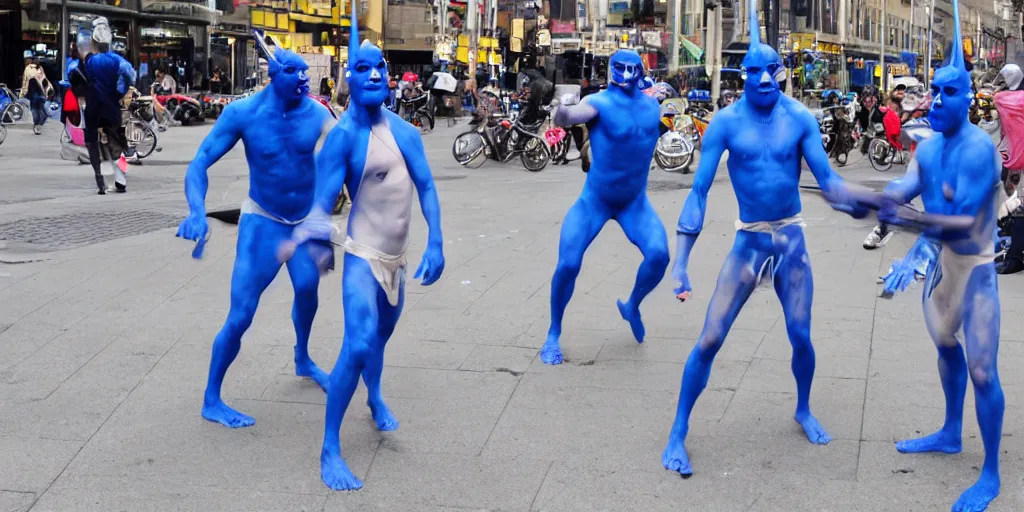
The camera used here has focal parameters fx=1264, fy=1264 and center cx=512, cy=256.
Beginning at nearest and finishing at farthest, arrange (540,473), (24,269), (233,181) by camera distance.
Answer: (540,473), (24,269), (233,181)

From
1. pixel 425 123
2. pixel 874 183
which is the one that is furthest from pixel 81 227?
pixel 425 123

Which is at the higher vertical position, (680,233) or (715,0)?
(715,0)

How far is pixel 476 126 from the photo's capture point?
22.2 metres

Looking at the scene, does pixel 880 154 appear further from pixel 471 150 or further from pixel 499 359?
pixel 499 359

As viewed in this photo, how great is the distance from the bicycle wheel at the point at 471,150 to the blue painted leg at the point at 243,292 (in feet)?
47.4

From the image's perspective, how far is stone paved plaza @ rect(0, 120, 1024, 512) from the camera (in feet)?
17.8

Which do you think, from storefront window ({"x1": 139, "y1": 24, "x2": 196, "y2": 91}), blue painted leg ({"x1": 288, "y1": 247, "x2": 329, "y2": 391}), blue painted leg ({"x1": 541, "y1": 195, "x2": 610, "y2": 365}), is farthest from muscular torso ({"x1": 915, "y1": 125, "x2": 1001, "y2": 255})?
storefront window ({"x1": 139, "y1": 24, "x2": 196, "y2": 91})

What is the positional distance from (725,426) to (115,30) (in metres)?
37.5

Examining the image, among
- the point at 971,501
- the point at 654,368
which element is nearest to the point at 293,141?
the point at 654,368

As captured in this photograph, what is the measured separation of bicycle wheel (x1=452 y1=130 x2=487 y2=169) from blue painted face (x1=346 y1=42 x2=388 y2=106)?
1503 cm

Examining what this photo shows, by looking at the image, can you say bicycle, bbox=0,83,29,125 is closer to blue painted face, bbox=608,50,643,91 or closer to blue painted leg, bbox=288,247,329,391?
blue painted leg, bbox=288,247,329,391

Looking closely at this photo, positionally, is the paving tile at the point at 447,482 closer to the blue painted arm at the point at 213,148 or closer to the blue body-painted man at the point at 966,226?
the blue painted arm at the point at 213,148

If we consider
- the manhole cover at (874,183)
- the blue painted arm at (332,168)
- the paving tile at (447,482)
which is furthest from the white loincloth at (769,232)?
the manhole cover at (874,183)

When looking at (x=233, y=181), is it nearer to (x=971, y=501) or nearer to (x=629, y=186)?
(x=629, y=186)
